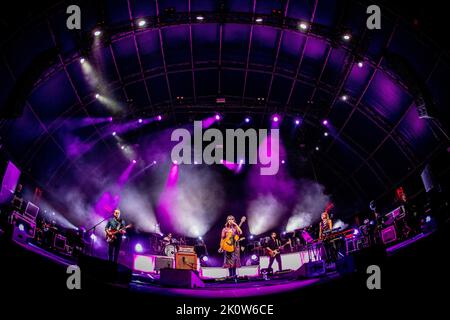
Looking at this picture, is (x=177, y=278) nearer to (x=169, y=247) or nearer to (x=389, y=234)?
(x=169, y=247)

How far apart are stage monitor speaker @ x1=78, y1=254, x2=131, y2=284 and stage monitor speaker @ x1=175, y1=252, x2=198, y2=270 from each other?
4.77 meters

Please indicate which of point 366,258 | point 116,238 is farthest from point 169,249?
point 366,258

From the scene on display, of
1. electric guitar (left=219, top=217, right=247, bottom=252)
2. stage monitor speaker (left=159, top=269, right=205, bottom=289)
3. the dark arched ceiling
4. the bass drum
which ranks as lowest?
A: stage monitor speaker (left=159, top=269, right=205, bottom=289)

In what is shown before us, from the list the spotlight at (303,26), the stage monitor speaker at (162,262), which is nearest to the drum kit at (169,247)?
the stage monitor speaker at (162,262)

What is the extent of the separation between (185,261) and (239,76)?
352 inches

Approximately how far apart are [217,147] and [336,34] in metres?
9.34

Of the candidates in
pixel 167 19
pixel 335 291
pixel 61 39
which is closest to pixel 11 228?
pixel 335 291

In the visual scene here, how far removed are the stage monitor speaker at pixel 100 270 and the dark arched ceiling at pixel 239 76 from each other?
672 centimetres

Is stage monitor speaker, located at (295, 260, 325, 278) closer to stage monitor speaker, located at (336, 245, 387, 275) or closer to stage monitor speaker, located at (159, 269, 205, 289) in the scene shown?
stage monitor speaker, located at (336, 245, 387, 275)

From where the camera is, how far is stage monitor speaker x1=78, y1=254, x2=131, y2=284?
13.8ft

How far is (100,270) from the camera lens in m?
4.37

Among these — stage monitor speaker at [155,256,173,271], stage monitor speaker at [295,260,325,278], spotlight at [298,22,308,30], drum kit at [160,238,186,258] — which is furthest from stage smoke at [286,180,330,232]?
stage monitor speaker at [295,260,325,278]

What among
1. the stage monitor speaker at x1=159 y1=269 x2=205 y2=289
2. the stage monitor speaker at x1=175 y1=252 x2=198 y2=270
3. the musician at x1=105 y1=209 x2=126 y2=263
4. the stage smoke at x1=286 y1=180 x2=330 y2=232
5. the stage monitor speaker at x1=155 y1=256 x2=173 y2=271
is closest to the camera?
the stage monitor speaker at x1=159 y1=269 x2=205 y2=289

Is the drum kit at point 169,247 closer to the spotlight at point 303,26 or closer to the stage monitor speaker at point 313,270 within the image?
the stage monitor speaker at point 313,270
